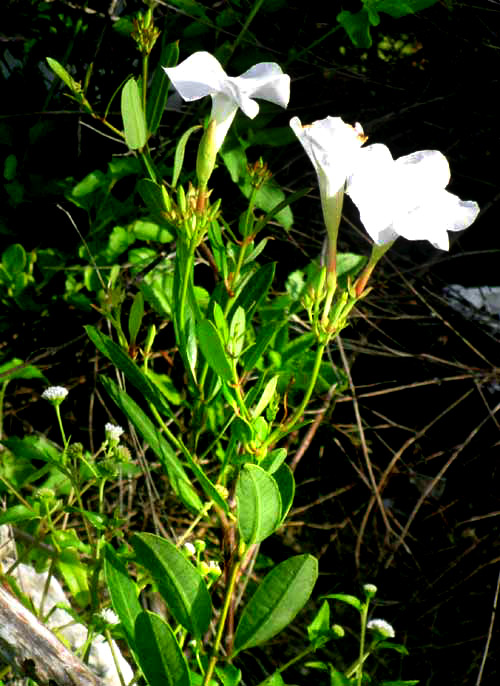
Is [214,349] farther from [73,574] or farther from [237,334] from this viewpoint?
[73,574]

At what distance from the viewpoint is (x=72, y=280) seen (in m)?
1.68

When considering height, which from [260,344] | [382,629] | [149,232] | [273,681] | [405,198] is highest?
[405,198]

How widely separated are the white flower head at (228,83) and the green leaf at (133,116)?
0.18m

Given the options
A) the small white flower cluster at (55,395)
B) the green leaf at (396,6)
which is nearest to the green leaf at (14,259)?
the small white flower cluster at (55,395)

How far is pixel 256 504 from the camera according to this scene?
734 mm

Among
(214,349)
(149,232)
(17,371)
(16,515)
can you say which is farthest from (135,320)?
(149,232)

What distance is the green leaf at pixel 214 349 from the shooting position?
812 millimetres

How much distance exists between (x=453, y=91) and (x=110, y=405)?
3.16ft

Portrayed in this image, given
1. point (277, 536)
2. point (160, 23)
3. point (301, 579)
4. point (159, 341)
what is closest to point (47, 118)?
point (160, 23)

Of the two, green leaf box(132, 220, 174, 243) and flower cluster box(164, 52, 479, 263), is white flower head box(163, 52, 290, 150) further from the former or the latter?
green leaf box(132, 220, 174, 243)

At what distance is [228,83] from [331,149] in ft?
0.38

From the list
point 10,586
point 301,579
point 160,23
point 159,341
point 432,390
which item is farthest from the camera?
point 432,390

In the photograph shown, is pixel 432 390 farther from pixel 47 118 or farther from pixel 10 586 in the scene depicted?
pixel 10 586

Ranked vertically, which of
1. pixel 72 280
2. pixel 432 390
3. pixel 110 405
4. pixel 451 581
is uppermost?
pixel 72 280
